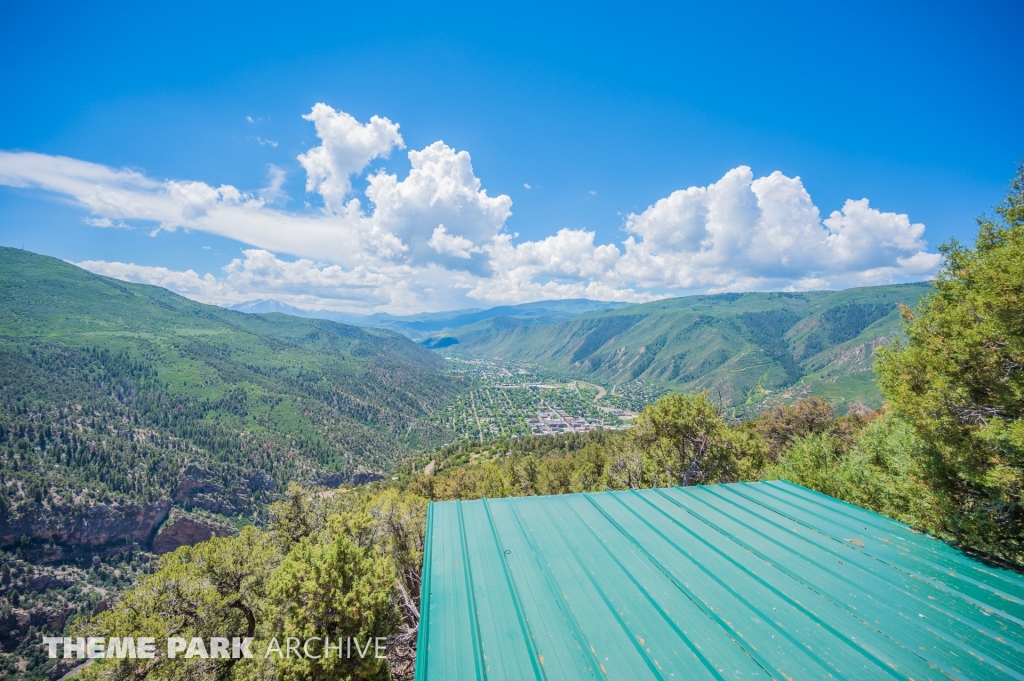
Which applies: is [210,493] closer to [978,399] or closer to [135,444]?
[135,444]

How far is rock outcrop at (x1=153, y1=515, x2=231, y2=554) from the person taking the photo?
4364 inches

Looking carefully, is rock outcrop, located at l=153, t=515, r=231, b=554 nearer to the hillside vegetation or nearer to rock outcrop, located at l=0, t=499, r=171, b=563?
rock outcrop, located at l=0, t=499, r=171, b=563

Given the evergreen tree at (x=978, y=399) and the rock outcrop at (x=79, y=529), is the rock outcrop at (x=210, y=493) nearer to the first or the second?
the rock outcrop at (x=79, y=529)

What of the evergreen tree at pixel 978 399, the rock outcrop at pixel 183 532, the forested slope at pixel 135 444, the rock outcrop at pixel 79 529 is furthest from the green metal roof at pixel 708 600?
the forested slope at pixel 135 444

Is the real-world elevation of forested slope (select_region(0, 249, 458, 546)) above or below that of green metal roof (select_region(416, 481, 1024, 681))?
below

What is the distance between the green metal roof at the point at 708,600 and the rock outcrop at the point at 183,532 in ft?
472

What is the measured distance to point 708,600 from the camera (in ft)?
28.1

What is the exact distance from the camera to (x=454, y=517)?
13469 millimetres

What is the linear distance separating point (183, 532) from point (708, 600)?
521 feet

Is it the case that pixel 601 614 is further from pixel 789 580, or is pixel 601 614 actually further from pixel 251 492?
pixel 251 492

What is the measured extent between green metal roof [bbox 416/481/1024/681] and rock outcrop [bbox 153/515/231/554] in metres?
144

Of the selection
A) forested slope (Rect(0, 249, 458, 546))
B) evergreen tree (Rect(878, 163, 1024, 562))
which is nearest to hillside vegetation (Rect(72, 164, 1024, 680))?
evergreen tree (Rect(878, 163, 1024, 562))

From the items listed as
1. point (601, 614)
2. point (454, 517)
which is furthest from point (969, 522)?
point (454, 517)

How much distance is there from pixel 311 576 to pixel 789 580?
14.9m
